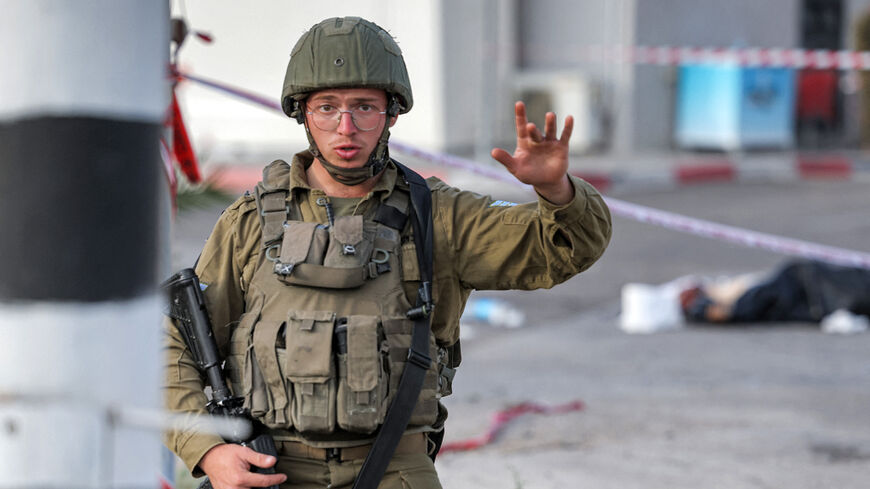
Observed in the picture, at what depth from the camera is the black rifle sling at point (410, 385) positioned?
7.93ft

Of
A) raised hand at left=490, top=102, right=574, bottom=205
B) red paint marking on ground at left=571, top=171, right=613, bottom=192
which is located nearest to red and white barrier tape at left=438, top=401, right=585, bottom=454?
raised hand at left=490, top=102, right=574, bottom=205

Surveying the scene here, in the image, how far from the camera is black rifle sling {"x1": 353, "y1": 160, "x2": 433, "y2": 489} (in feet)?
7.93

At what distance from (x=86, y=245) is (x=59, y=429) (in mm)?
154

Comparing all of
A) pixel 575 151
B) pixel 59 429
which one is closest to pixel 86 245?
pixel 59 429

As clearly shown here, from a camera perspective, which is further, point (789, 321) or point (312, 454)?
point (789, 321)

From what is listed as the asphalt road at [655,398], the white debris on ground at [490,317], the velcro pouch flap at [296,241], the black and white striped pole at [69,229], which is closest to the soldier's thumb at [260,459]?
the velcro pouch flap at [296,241]

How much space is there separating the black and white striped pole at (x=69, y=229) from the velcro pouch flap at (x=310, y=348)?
1288 millimetres

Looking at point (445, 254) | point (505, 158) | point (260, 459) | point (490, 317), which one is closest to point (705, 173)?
point (490, 317)

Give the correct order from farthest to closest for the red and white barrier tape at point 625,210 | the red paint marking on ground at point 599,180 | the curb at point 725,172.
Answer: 1. the curb at point 725,172
2. the red paint marking on ground at point 599,180
3. the red and white barrier tape at point 625,210

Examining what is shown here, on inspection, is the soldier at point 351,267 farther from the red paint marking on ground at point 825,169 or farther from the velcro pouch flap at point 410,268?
the red paint marking on ground at point 825,169

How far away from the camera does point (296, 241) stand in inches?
96.3

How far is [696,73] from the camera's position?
16.7 metres

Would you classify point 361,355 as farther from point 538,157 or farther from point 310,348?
point 538,157

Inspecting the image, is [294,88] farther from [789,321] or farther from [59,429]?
[789,321]
